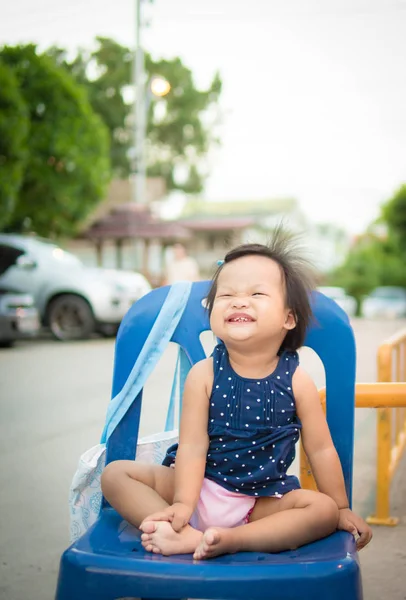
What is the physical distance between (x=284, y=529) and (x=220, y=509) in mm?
200

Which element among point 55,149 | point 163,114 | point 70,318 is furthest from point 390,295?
point 70,318

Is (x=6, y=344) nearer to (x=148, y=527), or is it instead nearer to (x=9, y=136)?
(x=9, y=136)

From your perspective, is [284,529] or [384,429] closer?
[284,529]

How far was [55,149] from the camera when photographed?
55.6ft

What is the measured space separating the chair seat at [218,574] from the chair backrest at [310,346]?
18.6 inches

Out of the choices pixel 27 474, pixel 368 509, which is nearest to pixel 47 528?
pixel 27 474

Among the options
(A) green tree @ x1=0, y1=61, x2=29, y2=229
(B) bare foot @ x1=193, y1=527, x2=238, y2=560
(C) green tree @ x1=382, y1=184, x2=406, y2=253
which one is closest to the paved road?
(B) bare foot @ x1=193, y1=527, x2=238, y2=560

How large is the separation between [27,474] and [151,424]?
4.20 feet

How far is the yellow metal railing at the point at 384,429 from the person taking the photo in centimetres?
234

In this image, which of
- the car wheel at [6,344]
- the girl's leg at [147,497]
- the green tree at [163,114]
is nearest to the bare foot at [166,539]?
the girl's leg at [147,497]

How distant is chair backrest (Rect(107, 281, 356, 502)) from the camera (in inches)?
88.0

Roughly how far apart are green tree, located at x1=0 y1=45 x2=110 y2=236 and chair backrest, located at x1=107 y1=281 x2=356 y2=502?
48.6 ft

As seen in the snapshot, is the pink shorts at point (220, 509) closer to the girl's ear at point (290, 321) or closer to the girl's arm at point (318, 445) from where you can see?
the girl's arm at point (318, 445)

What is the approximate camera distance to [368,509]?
12.0ft
